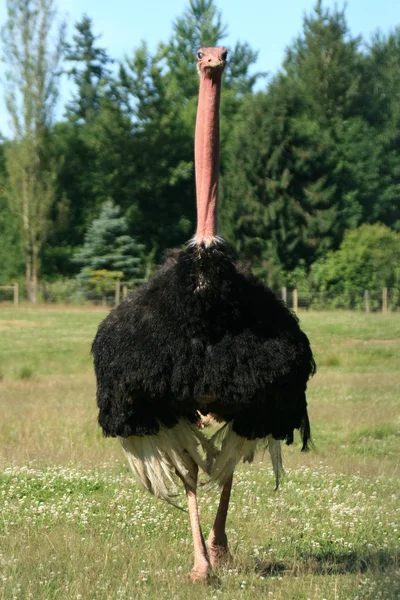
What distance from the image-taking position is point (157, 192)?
5588 cm

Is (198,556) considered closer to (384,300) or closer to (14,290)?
(384,300)

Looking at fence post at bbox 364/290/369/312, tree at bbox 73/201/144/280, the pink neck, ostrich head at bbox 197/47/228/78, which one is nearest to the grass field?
the pink neck

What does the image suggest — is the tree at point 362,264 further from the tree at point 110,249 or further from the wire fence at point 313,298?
the tree at point 110,249

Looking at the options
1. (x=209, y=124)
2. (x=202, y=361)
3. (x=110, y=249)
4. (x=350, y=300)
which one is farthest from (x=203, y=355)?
(x=110, y=249)

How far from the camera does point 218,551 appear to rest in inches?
239

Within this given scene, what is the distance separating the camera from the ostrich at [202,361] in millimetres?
5254

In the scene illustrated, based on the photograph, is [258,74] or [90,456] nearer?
[90,456]

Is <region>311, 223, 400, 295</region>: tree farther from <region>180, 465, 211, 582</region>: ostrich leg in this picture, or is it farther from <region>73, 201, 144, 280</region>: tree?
<region>180, 465, 211, 582</region>: ostrich leg

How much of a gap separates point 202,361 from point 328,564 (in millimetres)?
1733

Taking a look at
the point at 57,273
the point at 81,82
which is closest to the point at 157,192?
the point at 57,273

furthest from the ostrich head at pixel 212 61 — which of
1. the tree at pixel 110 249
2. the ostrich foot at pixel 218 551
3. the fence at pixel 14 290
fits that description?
the tree at pixel 110 249

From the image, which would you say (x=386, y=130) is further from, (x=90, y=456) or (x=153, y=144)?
(x=90, y=456)

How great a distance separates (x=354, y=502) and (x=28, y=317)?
31942 millimetres

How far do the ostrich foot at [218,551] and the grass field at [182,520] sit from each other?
10cm
